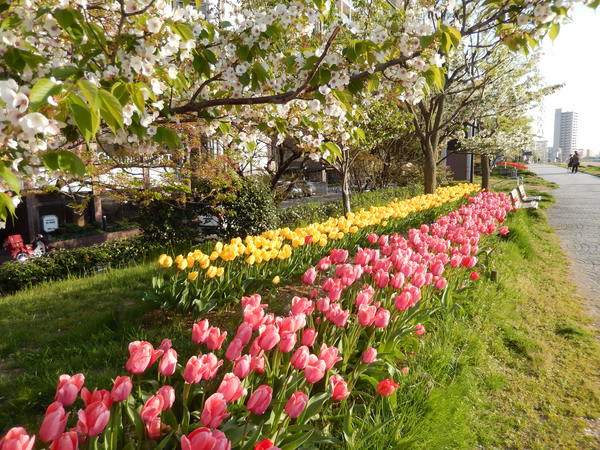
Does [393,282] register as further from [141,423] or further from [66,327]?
[66,327]

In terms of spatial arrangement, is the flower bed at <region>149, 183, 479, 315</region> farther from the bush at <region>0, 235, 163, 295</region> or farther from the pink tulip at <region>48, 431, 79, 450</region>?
the bush at <region>0, 235, 163, 295</region>

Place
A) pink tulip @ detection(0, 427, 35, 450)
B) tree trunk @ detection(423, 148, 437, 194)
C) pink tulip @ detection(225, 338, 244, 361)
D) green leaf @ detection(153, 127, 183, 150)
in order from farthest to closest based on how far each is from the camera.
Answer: tree trunk @ detection(423, 148, 437, 194) < green leaf @ detection(153, 127, 183, 150) < pink tulip @ detection(225, 338, 244, 361) < pink tulip @ detection(0, 427, 35, 450)

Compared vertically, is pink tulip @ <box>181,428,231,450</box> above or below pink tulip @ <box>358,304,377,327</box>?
above

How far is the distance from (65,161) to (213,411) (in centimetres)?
108

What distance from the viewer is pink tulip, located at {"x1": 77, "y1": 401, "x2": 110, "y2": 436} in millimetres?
1323

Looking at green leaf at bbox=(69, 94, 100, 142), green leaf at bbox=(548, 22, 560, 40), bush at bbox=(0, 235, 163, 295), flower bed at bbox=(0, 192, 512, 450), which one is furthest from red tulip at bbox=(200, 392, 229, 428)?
bush at bbox=(0, 235, 163, 295)

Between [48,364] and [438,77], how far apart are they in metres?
3.44

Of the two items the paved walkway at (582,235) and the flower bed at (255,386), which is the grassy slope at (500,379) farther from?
the paved walkway at (582,235)

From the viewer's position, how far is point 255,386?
2045 mm

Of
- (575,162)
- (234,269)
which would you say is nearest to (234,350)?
(234,269)

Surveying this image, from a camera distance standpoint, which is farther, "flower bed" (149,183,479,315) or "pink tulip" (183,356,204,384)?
"flower bed" (149,183,479,315)

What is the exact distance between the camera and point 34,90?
1.33 m

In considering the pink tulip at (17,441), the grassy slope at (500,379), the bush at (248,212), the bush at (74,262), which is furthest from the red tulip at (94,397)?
the bush at (248,212)

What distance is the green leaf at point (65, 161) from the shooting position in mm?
1670
